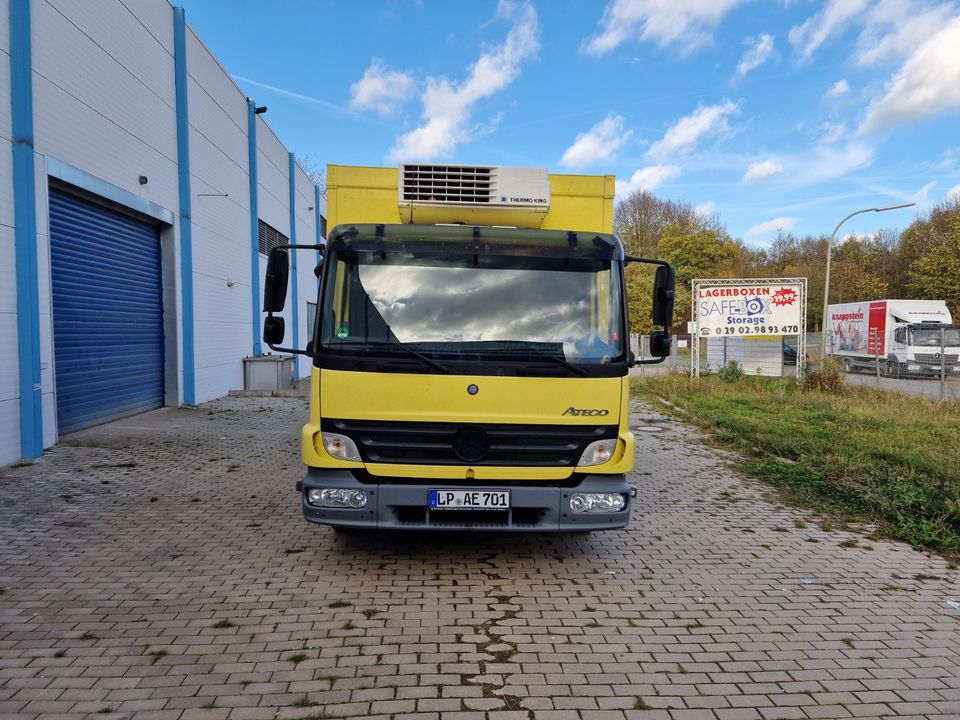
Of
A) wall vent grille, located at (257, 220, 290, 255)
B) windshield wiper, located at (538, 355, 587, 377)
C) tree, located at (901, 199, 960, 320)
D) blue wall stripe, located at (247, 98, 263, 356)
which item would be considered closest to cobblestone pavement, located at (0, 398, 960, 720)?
windshield wiper, located at (538, 355, 587, 377)

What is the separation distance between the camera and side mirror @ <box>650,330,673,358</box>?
482 centimetres

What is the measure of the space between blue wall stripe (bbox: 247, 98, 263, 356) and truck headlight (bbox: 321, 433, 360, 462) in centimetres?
1459

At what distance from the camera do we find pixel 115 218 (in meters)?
10.8

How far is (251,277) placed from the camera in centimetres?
1748

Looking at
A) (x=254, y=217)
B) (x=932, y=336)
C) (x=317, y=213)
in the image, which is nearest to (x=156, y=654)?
(x=254, y=217)

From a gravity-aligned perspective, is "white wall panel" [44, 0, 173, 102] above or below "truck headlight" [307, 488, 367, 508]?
above

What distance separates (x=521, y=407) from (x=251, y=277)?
49.6 feet

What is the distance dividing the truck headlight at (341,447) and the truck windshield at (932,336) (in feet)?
87.2

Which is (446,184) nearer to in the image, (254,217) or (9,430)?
(9,430)

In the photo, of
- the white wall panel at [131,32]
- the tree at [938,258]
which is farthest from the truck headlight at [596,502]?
the tree at [938,258]

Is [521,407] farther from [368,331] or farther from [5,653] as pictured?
[5,653]

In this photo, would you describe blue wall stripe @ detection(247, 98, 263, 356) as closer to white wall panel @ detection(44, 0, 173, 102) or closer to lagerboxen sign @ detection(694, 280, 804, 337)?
white wall panel @ detection(44, 0, 173, 102)

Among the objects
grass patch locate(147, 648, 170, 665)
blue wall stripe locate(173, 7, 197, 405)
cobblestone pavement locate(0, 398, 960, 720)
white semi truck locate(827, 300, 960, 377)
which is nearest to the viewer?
cobblestone pavement locate(0, 398, 960, 720)

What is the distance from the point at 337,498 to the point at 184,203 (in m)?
11.0
